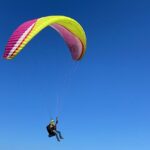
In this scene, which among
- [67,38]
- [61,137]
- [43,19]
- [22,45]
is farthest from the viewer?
[67,38]

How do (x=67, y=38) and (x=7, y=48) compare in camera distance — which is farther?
(x=67, y=38)

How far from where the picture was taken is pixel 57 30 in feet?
110

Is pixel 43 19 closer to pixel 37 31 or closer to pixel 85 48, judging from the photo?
pixel 37 31

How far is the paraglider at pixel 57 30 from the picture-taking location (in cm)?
2516

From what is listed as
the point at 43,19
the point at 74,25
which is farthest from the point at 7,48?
the point at 74,25

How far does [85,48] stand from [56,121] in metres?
6.45

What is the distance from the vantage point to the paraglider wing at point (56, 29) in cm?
2510

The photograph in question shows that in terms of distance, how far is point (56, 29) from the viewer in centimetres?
3338

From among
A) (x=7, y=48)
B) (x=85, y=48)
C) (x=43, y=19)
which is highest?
(x=85, y=48)

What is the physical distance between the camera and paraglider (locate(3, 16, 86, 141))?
25.2 m

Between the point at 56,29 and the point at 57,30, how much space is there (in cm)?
18

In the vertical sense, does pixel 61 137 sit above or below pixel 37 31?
below

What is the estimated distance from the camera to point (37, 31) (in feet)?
85.8

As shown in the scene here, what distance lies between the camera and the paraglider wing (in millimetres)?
25103
